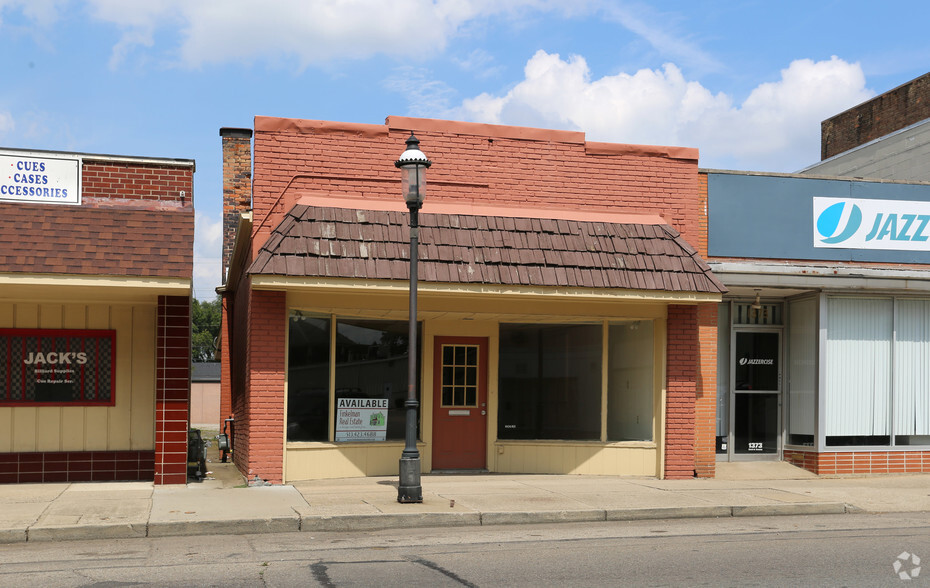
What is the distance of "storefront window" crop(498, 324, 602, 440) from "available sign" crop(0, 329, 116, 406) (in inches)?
232

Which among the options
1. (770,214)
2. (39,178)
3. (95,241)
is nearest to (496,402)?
(770,214)

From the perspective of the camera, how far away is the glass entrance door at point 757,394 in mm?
16359

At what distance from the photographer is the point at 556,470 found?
15.0m

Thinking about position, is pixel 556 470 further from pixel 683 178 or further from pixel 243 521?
pixel 243 521

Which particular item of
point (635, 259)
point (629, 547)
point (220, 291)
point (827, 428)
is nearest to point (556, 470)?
point (635, 259)

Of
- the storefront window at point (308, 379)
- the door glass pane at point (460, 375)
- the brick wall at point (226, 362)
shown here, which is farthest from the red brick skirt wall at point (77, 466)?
the brick wall at point (226, 362)

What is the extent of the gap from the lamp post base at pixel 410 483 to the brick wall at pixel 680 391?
4941 mm

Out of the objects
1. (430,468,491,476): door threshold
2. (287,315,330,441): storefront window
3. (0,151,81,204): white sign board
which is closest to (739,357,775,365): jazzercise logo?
(430,468,491,476): door threshold

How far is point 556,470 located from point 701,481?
2.21m

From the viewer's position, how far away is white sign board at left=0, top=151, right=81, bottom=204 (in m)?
Answer: 12.6

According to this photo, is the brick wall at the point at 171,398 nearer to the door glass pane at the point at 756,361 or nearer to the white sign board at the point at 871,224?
the door glass pane at the point at 756,361

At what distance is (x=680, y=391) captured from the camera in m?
14.8

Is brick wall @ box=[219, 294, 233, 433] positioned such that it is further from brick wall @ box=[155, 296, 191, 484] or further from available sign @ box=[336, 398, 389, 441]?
brick wall @ box=[155, 296, 191, 484]

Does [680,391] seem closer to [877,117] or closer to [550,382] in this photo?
[550,382]
